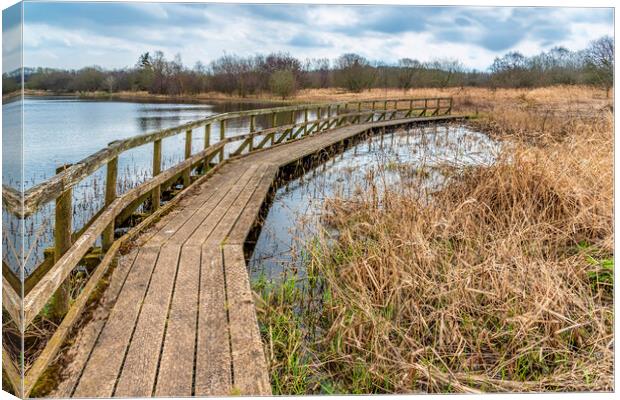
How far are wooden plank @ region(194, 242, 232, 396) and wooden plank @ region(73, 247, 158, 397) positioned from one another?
0.37 meters

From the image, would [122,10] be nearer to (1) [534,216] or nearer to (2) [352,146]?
(1) [534,216]

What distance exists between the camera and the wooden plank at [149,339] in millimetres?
2340

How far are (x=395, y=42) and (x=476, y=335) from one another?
205 cm

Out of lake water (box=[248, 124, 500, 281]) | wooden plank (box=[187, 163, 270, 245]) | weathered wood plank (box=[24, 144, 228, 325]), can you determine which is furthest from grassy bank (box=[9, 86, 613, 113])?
Answer: wooden plank (box=[187, 163, 270, 245])

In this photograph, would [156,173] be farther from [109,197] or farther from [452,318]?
[452,318]

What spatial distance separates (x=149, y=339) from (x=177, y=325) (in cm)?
21

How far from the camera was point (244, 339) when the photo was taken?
111 inches

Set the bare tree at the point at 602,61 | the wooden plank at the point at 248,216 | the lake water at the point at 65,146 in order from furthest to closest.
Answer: the wooden plank at the point at 248,216 → the bare tree at the point at 602,61 → the lake water at the point at 65,146

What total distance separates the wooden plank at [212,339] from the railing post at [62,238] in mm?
774

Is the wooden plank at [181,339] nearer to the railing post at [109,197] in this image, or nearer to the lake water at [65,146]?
the railing post at [109,197]

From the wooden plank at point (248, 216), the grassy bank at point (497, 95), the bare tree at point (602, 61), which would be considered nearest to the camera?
the bare tree at point (602, 61)

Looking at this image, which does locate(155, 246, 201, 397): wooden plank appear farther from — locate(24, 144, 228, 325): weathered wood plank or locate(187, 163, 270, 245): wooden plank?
locate(187, 163, 270, 245): wooden plank

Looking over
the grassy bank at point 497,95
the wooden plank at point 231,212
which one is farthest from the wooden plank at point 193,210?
the grassy bank at point 497,95

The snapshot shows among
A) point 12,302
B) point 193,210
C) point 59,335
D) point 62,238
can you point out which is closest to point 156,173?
point 193,210
